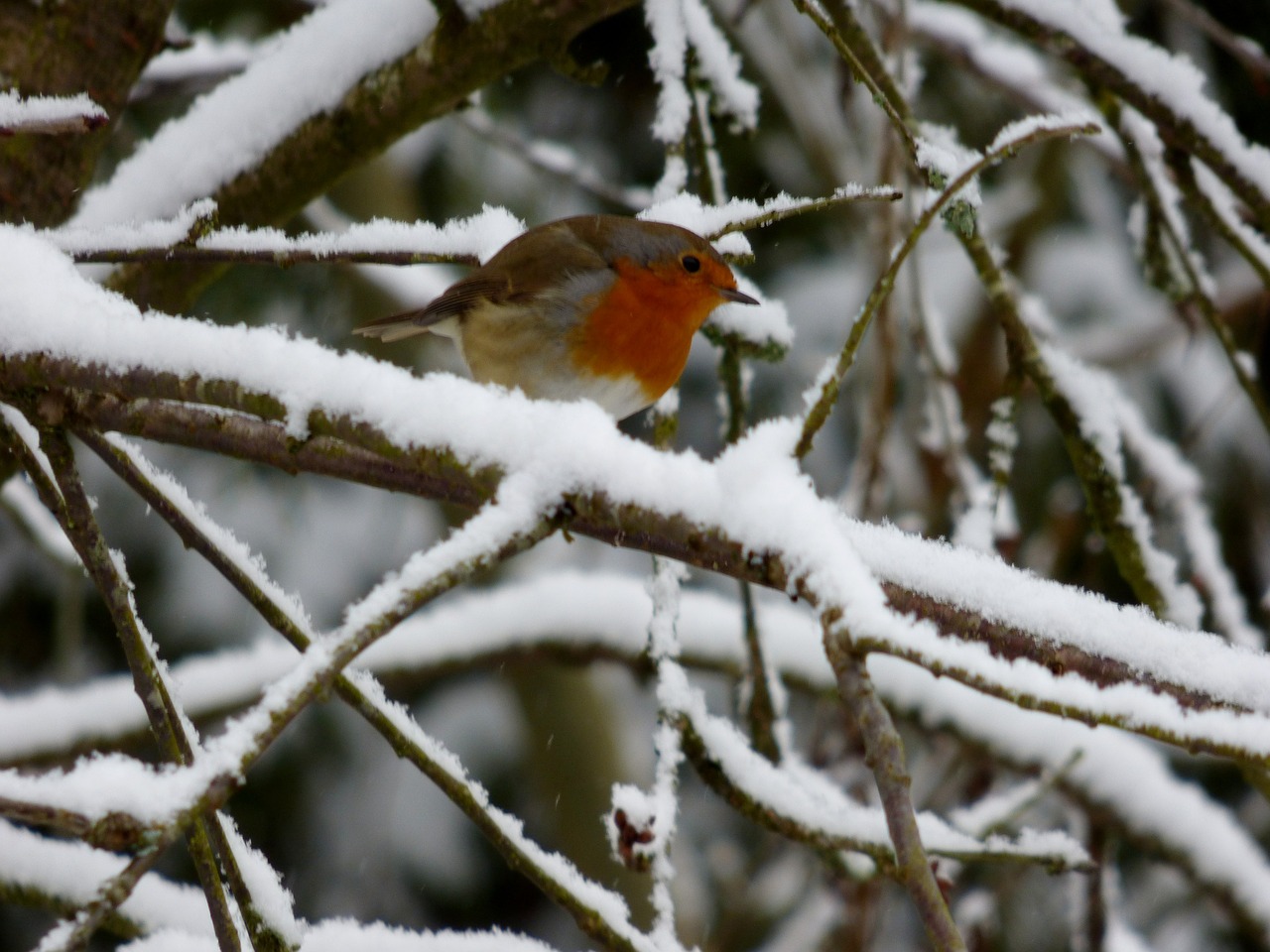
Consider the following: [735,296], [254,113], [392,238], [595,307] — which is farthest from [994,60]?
A: [392,238]

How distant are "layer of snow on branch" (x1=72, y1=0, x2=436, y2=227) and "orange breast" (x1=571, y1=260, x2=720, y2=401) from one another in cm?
71

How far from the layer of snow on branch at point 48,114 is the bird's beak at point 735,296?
128 cm

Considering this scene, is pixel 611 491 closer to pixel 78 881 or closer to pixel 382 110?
pixel 382 110

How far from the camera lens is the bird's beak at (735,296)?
2.31 metres

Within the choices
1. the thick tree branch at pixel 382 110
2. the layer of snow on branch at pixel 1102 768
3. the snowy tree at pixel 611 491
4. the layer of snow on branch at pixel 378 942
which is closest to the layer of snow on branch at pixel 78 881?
the snowy tree at pixel 611 491

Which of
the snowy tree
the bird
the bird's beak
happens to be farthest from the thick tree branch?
the bird's beak

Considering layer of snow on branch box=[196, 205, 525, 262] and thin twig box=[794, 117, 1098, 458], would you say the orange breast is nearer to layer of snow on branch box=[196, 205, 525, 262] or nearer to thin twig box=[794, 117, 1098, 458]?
layer of snow on branch box=[196, 205, 525, 262]

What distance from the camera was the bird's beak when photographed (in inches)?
91.0

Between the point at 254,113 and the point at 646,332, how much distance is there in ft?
2.73

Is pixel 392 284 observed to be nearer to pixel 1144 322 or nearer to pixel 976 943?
pixel 976 943

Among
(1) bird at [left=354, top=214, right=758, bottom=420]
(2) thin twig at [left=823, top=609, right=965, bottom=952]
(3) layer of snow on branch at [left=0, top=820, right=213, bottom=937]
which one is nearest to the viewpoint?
(2) thin twig at [left=823, top=609, right=965, bottom=952]

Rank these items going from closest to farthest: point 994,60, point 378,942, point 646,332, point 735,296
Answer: point 378,942 → point 735,296 → point 646,332 → point 994,60

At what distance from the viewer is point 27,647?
5773 mm

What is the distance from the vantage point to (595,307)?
8.26 feet
